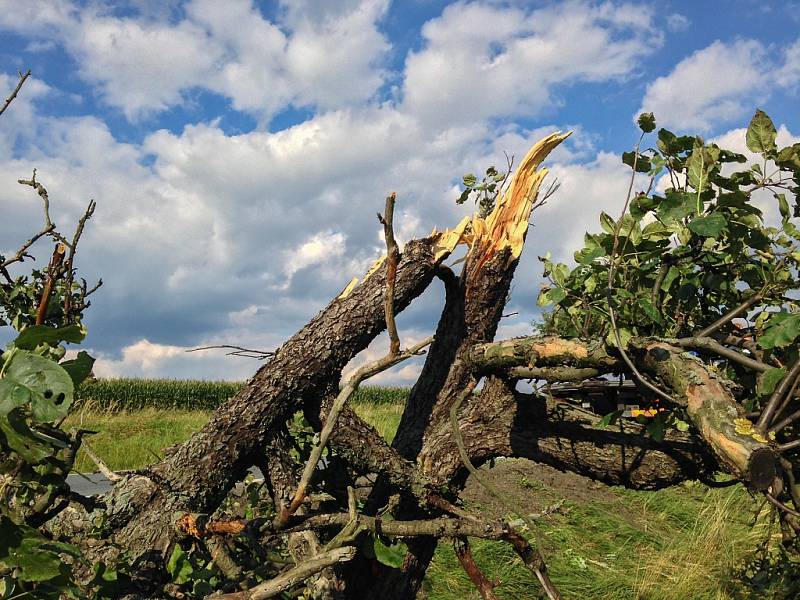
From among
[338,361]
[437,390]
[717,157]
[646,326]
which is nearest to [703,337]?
[646,326]

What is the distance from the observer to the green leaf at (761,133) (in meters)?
2.66

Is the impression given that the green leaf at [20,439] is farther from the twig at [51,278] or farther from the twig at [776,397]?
the twig at [776,397]

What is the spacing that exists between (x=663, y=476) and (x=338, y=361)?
1.72 metres

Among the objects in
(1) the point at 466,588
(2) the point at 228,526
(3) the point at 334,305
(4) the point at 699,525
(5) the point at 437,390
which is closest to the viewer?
(2) the point at 228,526

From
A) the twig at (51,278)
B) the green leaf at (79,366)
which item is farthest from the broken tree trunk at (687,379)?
the twig at (51,278)

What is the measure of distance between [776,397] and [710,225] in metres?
0.67

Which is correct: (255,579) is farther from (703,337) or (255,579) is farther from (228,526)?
(703,337)

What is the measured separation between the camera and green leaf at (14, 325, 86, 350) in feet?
4.42

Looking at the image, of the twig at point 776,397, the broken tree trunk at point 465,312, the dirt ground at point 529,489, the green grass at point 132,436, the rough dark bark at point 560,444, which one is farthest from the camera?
the green grass at point 132,436

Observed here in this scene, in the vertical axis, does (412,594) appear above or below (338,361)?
below

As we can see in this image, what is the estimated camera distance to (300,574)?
76.8 inches

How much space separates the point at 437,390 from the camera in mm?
3486

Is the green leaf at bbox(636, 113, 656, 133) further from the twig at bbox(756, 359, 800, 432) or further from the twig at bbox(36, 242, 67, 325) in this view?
the twig at bbox(36, 242, 67, 325)

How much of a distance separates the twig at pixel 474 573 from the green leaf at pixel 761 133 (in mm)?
2015
